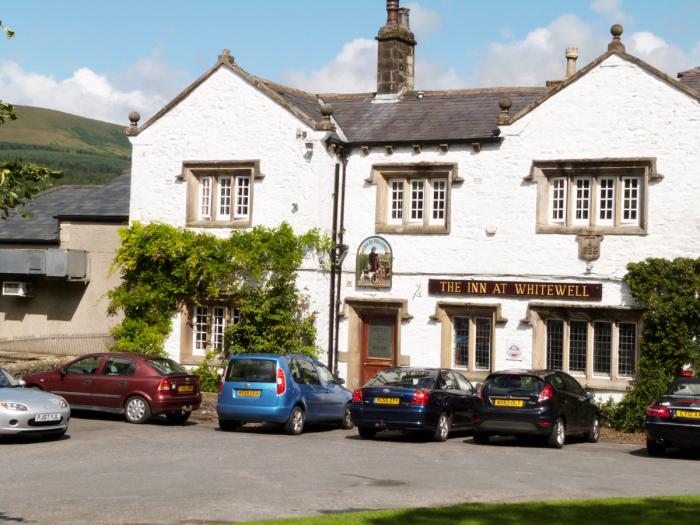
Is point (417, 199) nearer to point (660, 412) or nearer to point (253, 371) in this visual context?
point (253, 371)

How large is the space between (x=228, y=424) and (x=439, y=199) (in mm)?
7919

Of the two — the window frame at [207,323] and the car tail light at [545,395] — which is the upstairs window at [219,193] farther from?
the car tail light at [545,395]

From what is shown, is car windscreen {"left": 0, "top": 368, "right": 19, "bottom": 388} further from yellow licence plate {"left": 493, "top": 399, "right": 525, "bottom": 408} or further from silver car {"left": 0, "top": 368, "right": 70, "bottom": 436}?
yellow licence plate {"left": 493, "top": 399, "right": 525, "bottom": 408}

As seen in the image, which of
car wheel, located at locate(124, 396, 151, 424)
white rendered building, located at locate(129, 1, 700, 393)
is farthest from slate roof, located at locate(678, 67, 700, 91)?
car wheel, located at locate(124, 396, 151, 424)

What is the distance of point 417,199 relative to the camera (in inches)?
1051

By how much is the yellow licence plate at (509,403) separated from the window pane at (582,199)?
21.3 feet

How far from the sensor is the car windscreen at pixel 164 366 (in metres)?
22.1

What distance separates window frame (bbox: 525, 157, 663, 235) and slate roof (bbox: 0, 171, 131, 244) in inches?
446

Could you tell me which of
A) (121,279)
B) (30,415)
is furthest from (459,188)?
(30,415)

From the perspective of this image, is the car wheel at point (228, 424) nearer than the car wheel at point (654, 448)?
No

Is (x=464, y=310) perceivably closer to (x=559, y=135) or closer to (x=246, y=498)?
(x=559, y=135)

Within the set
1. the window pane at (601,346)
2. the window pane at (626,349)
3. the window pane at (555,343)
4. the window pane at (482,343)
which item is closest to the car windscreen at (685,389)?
the window pane at (626,349)

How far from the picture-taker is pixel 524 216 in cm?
2523

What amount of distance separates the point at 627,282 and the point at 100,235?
558 inches
